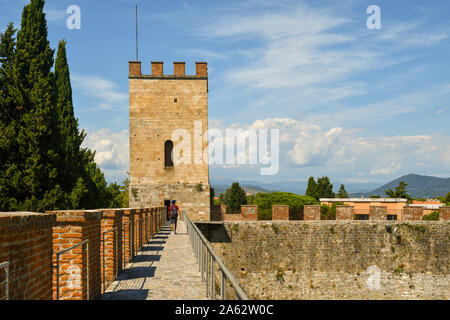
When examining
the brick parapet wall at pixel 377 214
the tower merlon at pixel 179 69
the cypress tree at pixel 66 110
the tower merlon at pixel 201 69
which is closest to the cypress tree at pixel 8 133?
the cypress tree at pixel 66 110

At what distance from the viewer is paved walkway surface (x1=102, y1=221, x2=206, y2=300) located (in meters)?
7.30

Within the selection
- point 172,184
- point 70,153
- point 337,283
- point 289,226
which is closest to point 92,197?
point 70,153

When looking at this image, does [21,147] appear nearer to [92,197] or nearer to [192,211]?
[92,197]

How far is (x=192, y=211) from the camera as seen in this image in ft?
102

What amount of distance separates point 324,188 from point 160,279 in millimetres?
62115

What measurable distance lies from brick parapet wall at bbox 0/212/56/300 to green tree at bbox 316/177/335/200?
213 ft

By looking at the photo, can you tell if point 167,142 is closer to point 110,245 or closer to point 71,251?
point 110,245

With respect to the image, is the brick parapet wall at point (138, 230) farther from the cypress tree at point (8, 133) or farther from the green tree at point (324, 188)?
the green tree at point (324, 188)

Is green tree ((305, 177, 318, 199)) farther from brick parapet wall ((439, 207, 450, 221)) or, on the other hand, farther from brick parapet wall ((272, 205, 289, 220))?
brick parapet wall ((272, 205, 289, 220))

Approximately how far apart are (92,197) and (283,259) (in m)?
12.5

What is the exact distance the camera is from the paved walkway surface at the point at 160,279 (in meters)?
7.30
